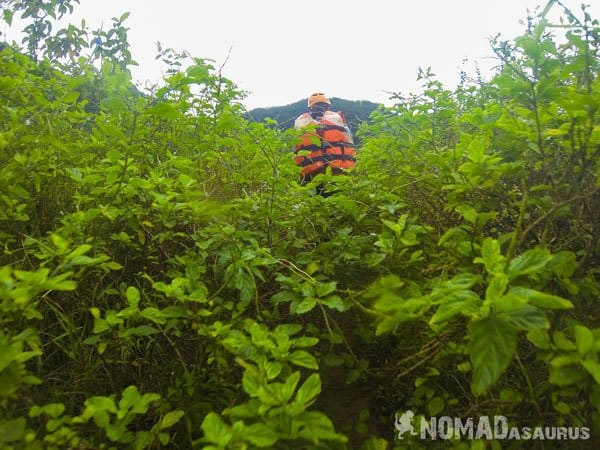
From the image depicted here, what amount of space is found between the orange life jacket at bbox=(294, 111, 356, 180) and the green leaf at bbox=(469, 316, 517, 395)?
3056mm

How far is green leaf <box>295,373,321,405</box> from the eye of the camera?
0.86 m

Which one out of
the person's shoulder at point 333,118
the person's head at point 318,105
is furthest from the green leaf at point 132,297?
the person's head at point 318,105

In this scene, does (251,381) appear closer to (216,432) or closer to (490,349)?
(216,432)

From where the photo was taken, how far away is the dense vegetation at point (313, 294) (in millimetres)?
853

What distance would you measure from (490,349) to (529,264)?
0.77 feet

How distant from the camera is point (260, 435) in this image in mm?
798

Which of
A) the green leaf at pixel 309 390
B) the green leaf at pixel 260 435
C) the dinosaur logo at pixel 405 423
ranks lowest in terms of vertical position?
the dinosaur logo at pixel 405 423

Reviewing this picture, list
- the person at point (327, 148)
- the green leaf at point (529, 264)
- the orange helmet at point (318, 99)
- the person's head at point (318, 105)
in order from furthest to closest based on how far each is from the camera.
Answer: the orange helmet at point (318, 99)
the person's head at point (318, 105)
the person at point (327, 148)
the green leaf at point (529, 264)

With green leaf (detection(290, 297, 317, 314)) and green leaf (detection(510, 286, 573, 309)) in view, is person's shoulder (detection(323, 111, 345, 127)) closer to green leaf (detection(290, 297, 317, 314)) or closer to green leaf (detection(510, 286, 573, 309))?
green leaf (detection(290, 297, 317, 314))

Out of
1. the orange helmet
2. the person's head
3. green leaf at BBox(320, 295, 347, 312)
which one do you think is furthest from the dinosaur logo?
the orange helmet

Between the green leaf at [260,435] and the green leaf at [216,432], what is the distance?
0.04m

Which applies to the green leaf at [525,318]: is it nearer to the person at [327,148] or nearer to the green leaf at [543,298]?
the green leaf at [543,298]

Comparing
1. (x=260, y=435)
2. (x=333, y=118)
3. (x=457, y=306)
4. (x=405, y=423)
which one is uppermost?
(x=333, y=118)

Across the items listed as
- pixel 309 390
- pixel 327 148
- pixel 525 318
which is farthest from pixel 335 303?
pixel 327 148
